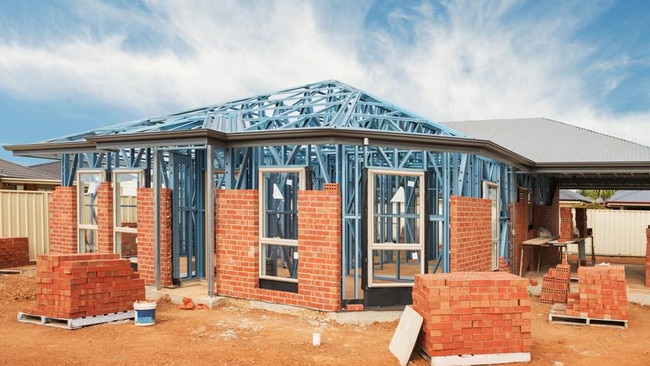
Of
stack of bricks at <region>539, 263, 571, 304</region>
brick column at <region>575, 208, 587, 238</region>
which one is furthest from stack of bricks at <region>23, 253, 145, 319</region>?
brick column at <region>575, 208, 587, 238</region>

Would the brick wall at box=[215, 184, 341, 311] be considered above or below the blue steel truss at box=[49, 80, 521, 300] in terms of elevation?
below

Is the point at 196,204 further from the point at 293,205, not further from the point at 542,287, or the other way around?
the point at 542,287

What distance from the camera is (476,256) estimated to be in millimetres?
10672

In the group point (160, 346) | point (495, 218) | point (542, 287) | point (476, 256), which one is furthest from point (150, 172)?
point (542, 287)

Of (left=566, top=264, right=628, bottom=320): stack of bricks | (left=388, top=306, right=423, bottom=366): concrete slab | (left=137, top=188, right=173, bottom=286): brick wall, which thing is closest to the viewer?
(left=388, top=306, right=423, bottom=366): concrete slab

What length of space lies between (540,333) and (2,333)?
28.0 ft

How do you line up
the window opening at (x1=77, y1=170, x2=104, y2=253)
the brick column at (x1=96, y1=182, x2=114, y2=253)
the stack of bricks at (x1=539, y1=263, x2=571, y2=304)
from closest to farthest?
1. the stack of bricks at (x1=539, y1=263, x2=571, y2=304)
2. the brick column at (x1=96, y1=182, x2=114, y2=253)
3. the window opening at (x1=77, y1=170, x2=104, y2=253)

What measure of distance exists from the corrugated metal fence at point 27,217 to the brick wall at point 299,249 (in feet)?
30.2

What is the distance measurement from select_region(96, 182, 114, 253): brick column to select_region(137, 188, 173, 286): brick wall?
1.13m

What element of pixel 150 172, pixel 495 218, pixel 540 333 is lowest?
pixel 540 333

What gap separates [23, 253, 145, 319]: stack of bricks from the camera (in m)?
8.32

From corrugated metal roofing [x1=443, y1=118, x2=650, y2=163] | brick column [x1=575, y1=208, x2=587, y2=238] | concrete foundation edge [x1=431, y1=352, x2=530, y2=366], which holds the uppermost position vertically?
corrugated metal roofing [x1=443, y1=118, x2=650, y2=163]

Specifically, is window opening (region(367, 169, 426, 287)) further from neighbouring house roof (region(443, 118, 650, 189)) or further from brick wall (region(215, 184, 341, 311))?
neighbouring house roof (region(443, 118, 650, 189))

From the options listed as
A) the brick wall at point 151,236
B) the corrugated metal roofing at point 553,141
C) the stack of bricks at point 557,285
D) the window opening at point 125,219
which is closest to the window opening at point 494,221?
the stack of bricks at point 557,285
